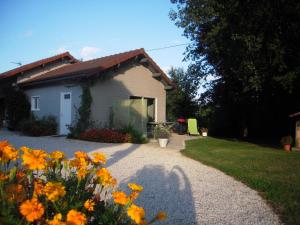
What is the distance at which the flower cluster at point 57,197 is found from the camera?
1809 mm

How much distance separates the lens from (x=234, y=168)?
8523 millimetres

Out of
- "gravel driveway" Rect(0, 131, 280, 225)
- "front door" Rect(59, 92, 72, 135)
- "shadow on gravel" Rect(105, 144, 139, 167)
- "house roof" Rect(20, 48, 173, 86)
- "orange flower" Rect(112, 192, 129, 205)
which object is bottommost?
"gravel driveway" Rect(0, 131, 280, 225)

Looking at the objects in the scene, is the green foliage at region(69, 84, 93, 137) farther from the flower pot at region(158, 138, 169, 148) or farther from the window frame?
the window frame

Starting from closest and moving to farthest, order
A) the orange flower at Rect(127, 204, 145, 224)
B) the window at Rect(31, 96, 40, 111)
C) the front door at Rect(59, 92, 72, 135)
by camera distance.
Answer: the orange flower at Rect(127, 204, 145, 224), the front door at Rect(59, 92, 72, 135), the window at Rect(31, 96, 40, 111)

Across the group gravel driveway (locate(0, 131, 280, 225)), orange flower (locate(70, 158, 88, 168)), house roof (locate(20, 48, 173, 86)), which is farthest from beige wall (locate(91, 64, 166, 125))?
orange flower (locate(70, 158, 88, 168))

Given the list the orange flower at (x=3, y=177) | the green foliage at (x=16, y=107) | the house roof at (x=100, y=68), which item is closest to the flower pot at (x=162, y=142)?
the house roof at (x=100, y=68)

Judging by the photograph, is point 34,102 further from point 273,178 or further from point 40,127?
point 273,178

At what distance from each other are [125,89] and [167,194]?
13.4 meters

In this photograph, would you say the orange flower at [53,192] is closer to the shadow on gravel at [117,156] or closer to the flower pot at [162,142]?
the shadow on gravel at [117,156]

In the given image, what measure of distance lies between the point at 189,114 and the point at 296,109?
965 centimetres

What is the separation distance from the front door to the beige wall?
1681 mm

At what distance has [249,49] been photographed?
1354 cm

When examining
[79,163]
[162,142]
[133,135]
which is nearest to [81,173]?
[79,163]

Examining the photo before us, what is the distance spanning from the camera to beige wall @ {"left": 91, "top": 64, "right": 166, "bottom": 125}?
674 inches
